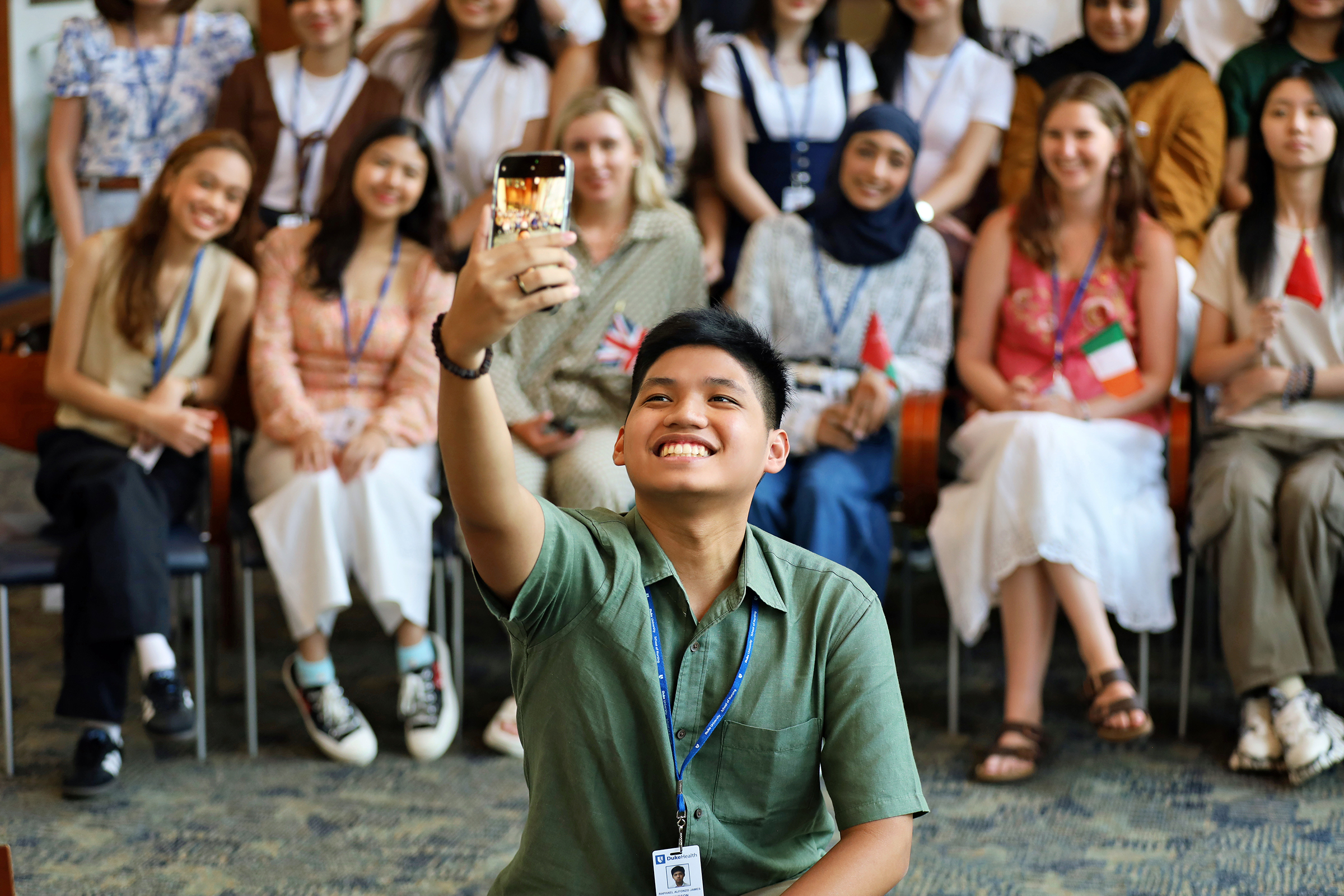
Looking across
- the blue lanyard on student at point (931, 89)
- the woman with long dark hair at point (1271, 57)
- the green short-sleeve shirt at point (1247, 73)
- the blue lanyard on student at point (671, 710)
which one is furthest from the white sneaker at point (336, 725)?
the green short-sleeve shirt at point (1247, 73)

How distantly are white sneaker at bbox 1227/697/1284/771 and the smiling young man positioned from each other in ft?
5.35

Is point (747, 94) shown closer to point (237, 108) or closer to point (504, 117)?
point (504, 117)

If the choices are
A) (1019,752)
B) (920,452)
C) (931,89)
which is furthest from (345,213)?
(1019,752)

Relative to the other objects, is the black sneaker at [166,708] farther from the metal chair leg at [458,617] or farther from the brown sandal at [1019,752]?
the brown sandal at [1019,752]

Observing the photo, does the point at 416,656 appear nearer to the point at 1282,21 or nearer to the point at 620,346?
the point at 620,346

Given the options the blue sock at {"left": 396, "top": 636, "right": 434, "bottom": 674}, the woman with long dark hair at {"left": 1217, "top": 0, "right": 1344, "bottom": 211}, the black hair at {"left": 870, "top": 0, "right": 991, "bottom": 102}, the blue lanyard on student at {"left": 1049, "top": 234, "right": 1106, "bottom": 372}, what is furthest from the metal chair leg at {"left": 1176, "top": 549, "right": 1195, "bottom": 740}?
the blue sock at {"left": 396, "top": 636, "right": 434, "bottom": 674}

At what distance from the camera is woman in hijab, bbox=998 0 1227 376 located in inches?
140

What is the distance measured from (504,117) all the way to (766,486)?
1.41 metres

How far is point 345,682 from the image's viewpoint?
3463 millimetres

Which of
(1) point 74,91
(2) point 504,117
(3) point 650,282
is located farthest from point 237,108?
(3) point 650,282

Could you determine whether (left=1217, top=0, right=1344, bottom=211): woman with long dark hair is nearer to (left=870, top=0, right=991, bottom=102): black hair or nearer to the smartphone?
(left=870, top=0, right=991, bottom=102): black hair

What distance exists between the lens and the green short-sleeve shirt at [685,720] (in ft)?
4.68

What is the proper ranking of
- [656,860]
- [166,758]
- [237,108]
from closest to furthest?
[656,860] → [166,758] → [237,108]

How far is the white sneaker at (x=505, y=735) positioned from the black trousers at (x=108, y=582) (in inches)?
28.7
